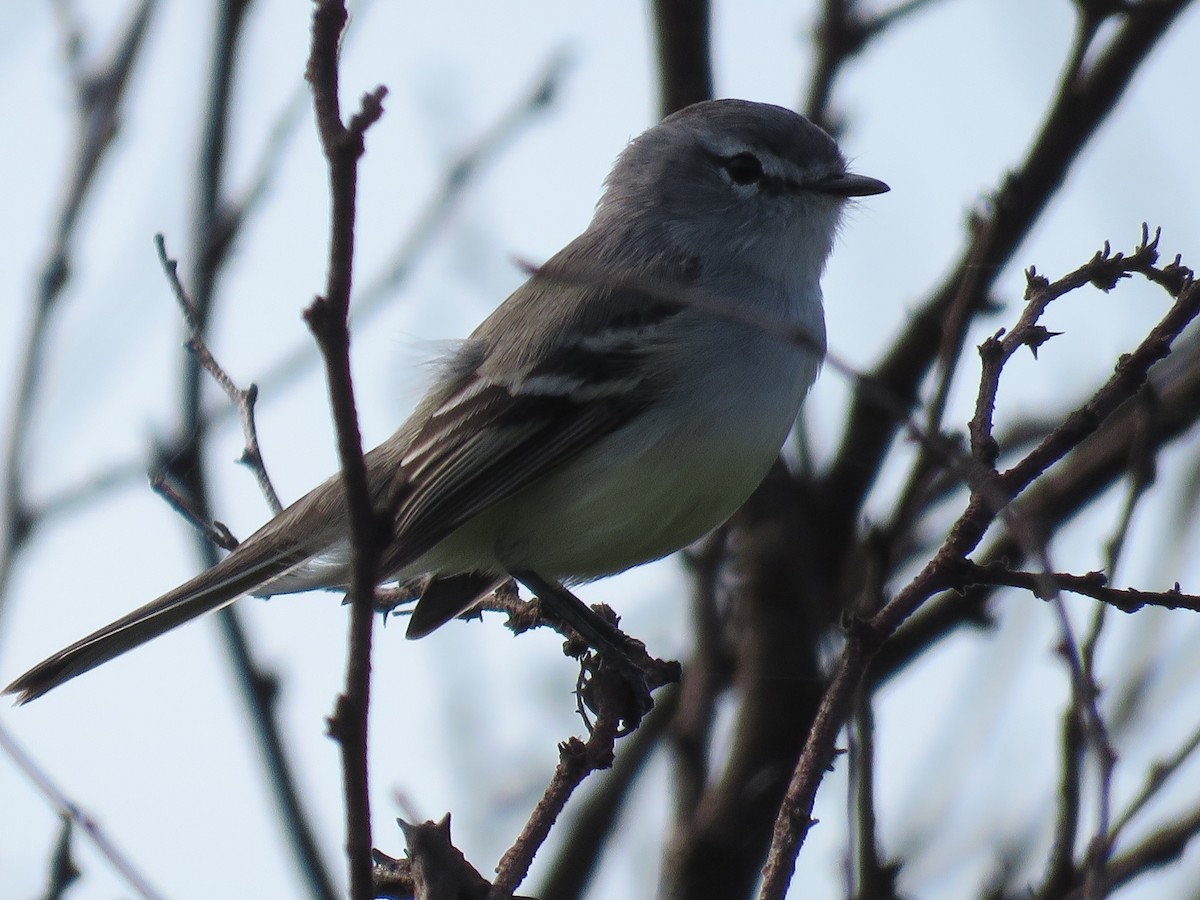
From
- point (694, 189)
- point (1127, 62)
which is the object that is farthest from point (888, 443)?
point (1127, 62)

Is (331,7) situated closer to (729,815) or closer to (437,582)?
(437,582)

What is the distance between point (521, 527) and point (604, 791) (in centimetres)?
165

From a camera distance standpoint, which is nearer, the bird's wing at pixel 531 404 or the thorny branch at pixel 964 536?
the thorny branch at pixel 964 536

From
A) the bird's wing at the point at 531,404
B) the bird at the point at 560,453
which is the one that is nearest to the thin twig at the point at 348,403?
the bird at the point at 560,453

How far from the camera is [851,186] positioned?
554 cm

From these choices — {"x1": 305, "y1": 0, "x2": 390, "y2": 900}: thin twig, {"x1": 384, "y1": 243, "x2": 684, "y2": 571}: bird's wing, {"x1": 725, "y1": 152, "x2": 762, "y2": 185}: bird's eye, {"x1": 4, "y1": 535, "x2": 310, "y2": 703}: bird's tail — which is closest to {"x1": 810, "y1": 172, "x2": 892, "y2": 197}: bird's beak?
{"x1": 725, "y1": 152, "x2": 762, "y2": 185}: bird's eye

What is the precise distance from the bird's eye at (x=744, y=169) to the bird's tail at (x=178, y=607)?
2315mm

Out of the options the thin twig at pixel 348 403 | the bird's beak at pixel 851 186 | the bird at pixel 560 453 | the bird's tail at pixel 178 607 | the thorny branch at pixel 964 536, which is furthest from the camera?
the bird's beak at pixel 851 186

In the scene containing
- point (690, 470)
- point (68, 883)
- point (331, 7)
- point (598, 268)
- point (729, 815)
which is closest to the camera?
point (331, 7)

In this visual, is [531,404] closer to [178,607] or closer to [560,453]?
[560,453]

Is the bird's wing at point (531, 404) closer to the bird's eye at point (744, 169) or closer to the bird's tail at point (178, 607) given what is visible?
the bird's tail at point (178, 607)

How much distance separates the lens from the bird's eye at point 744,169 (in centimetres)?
561

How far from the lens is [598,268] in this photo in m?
5.27

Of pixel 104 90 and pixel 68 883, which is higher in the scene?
pixel 104 90
